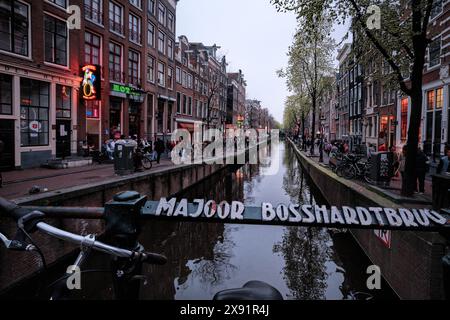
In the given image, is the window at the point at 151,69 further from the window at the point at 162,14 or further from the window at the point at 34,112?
the window at the point at 34,112

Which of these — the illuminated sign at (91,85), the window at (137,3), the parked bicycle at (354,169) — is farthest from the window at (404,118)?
the window at (137,3)

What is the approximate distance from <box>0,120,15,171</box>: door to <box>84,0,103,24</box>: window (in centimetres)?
1006

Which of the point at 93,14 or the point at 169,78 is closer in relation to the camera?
the point at 93,14

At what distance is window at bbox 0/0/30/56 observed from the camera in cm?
1391

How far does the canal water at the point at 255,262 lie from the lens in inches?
275

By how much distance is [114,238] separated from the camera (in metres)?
1.81

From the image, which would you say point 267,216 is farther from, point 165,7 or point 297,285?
point 165,7

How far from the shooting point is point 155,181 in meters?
14.7

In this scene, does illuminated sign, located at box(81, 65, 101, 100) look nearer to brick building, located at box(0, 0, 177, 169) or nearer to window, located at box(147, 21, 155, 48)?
brick building, located at box(0, 0, 177, 169)

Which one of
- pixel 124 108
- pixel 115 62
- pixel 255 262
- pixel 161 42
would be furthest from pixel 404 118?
pixel 161 42

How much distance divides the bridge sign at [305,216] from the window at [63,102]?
1843 centimetres

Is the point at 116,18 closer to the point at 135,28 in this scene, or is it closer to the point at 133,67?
the point at 135,28

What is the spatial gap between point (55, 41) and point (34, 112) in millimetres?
4476
